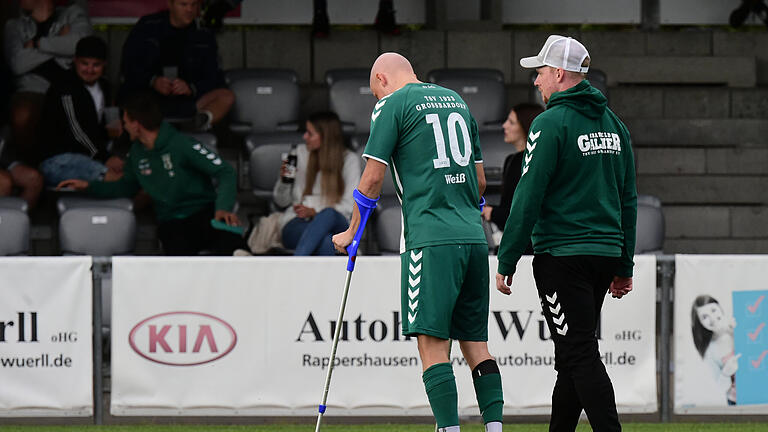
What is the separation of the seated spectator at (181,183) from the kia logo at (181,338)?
2.15 m

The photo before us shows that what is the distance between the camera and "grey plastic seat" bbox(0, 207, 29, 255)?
9047 mm

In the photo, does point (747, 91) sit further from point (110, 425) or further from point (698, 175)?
point (110, 425)

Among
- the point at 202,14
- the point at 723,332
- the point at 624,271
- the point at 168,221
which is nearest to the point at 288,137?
the point at 168,221

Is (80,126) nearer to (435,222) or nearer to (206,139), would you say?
(206,139)

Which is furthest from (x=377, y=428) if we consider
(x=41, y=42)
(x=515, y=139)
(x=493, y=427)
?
(x=41, y=42)

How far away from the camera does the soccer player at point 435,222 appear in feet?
17.0

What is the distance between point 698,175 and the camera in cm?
1140

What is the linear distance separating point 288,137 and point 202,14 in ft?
7.54

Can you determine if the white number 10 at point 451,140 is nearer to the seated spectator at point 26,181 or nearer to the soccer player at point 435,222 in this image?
the soccer player at point 435,222

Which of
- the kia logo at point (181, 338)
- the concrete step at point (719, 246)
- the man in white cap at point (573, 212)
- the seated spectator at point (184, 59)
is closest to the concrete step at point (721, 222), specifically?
the concrete step at point (719, 246)

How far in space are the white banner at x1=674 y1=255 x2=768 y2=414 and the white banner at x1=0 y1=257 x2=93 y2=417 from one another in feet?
11.1

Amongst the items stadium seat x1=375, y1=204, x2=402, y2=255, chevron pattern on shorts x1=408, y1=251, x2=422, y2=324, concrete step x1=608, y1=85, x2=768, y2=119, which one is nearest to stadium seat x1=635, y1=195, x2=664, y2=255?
stadium seat x1=375, y1=204, x2=402, y2=255

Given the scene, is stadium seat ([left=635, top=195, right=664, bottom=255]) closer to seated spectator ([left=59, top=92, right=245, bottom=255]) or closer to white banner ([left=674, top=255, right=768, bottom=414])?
white banner ([left=674, top=255, right=768, bottom=414])

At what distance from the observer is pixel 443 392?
5207mm
